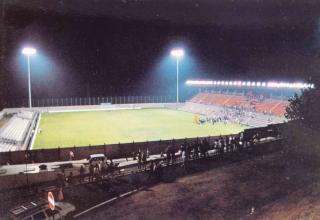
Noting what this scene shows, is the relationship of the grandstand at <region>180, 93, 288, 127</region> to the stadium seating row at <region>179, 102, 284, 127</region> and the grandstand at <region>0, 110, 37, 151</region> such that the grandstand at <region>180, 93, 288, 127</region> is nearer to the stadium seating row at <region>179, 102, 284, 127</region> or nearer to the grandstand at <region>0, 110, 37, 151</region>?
the stadium seating row at <region>179, 102, 284, 127</region>

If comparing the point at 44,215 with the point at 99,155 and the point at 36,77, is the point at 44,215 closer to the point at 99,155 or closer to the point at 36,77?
the point at 99,155

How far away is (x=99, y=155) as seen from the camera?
21.0 meters

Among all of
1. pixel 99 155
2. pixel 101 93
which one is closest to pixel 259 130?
pixel 99 155

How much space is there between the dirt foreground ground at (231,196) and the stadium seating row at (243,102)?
2852 centimetres

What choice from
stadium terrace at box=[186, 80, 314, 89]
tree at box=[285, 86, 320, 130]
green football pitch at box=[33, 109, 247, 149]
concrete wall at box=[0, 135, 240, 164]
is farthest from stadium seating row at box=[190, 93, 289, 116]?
concrete wall at box=[0, 135, 240, 164]

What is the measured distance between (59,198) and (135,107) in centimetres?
5587

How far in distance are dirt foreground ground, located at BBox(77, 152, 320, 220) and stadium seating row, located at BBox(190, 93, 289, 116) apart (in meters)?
28.5

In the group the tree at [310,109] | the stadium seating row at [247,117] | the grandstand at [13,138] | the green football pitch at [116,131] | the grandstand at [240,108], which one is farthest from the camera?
the grandstand at [240,108]

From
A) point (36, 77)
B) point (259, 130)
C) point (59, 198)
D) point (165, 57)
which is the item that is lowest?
point (59, 198)

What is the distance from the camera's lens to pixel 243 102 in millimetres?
54500

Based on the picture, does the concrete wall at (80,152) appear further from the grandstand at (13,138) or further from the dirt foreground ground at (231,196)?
the dirt foreground ground at (231,196)

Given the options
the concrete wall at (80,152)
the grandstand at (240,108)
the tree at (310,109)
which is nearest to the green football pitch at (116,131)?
the grandstand at (240,108)

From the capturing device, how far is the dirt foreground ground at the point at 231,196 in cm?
1224

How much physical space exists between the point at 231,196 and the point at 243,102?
42.5 m
